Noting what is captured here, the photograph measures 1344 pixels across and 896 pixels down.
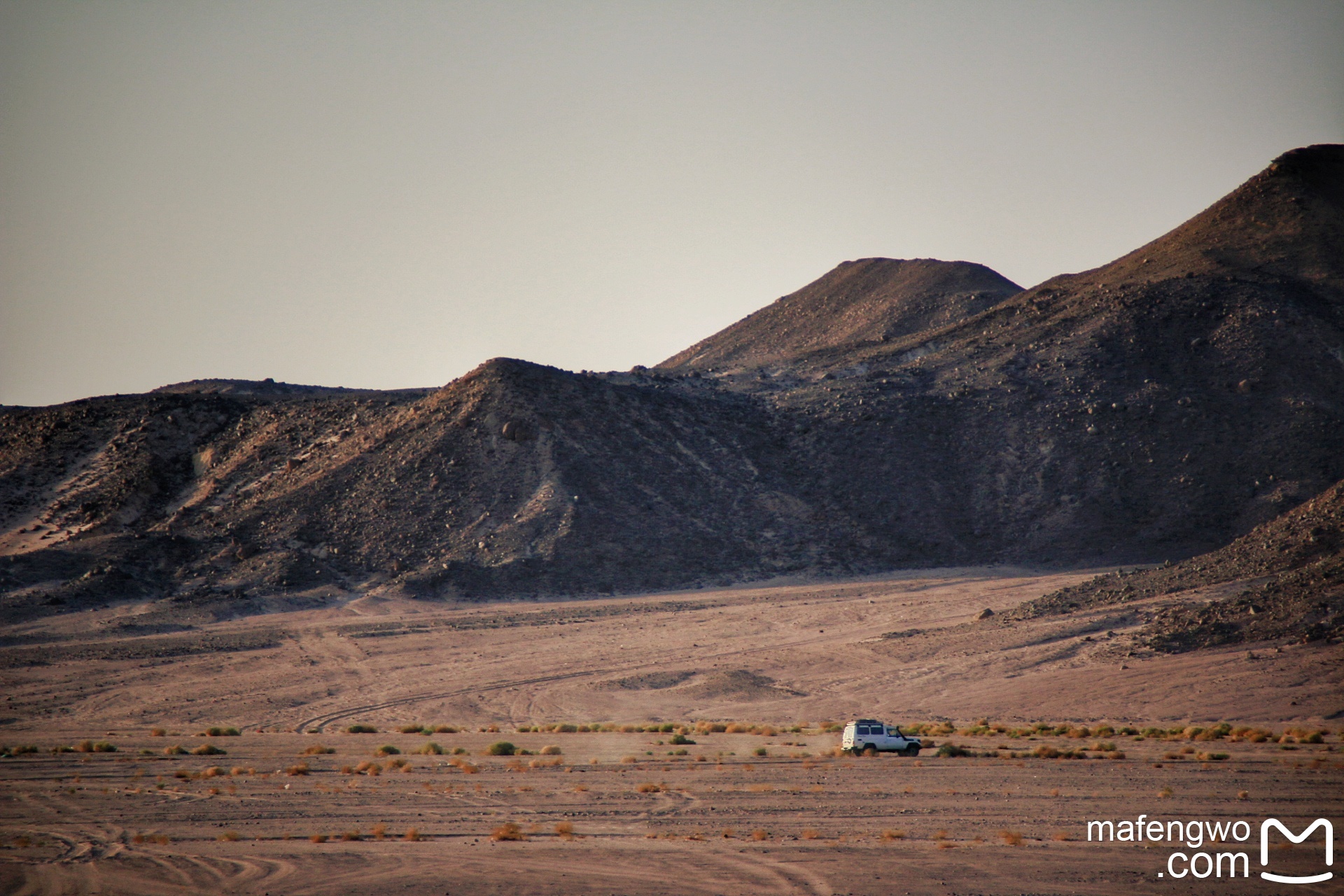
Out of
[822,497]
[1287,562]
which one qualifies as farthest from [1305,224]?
[1287,562]

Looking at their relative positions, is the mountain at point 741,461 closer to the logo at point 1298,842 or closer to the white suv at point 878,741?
the white suv at point 878,741

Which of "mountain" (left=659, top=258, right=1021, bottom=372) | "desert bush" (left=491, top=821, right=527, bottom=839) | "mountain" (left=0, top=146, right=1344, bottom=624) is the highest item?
"mountain" (left=659, top=258, right=1021, bottom=372)

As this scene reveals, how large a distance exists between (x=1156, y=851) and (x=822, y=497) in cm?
5919

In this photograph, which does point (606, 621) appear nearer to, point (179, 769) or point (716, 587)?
point (716, 587)

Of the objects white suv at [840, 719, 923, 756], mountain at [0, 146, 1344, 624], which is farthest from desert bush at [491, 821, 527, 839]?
mountain at [0, 146, 1344, 624]

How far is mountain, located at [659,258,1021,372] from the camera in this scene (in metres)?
116

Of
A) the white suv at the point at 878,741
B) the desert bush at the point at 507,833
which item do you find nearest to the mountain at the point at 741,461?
the white suv at the point at 878,741

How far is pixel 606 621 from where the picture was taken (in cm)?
5778

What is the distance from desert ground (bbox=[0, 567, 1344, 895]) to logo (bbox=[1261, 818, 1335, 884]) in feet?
0.74

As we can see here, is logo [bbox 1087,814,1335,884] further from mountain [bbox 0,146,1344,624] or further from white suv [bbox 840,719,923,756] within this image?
mountain [bbox 0,146,1344,624]

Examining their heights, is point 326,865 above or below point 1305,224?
below

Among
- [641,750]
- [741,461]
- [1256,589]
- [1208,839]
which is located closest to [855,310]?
[741,461]

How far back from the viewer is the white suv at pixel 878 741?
28719 millimetres

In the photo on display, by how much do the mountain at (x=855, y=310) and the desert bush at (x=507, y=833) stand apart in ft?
292
